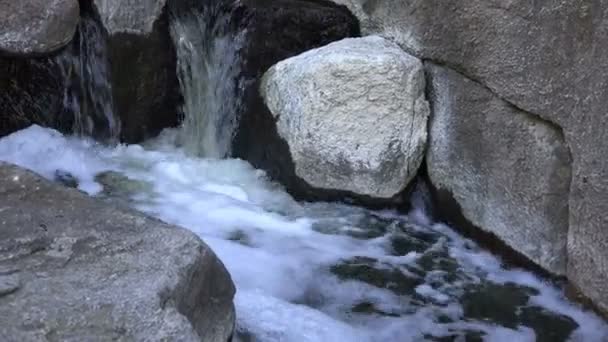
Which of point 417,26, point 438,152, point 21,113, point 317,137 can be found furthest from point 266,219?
point 21,113

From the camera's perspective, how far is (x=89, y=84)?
4621 millimetres

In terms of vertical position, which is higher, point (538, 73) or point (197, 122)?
point (538, 73)

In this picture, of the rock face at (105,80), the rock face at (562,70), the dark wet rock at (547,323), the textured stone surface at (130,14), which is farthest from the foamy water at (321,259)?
the textured stone surface at (130,14)

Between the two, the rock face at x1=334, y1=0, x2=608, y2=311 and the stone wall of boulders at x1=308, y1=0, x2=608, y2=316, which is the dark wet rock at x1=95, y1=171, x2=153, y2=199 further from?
the rock face at x1=334, y1=0, x2=608, y2=311

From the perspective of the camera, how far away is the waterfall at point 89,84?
4500mm

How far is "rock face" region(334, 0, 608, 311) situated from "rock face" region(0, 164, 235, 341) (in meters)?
1.31

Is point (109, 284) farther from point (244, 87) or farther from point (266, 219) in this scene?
point (244, 87)

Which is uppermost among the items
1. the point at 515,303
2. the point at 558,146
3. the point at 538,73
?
the point at 538,73

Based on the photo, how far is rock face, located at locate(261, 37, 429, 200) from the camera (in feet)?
12.9

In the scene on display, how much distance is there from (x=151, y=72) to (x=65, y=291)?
8.74 feet

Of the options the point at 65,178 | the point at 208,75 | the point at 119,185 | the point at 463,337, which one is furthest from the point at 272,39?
the point at 463,337

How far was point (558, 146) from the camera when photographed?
3.30m

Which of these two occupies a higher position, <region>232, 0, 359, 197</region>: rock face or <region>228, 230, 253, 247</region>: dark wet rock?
<region>232, 0, 359, 197</region>: rock face

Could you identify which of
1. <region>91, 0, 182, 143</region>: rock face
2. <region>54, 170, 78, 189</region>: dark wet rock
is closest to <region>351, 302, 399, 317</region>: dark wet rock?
<region>54, 170, 78, 189</region>: dark wet rock
